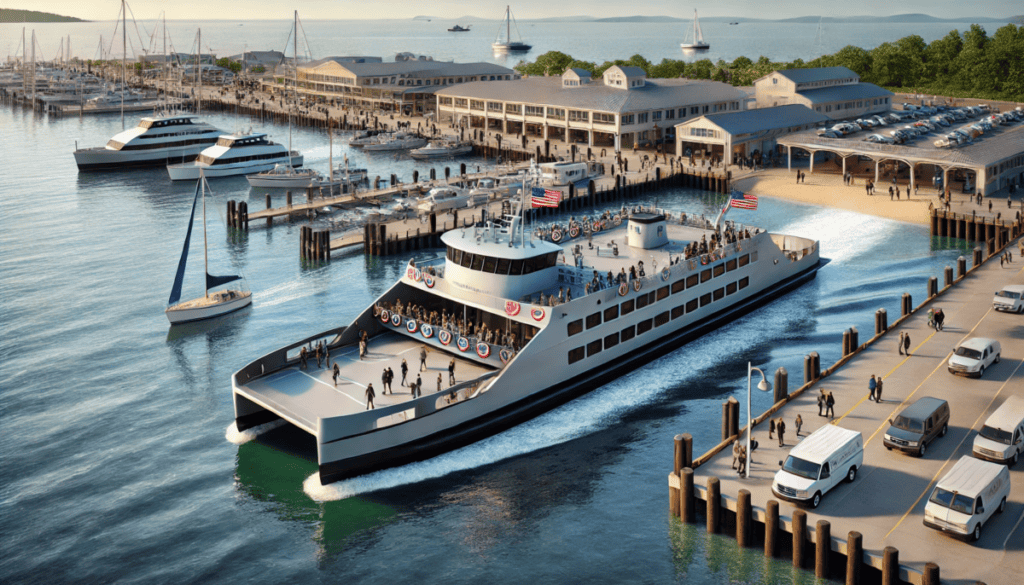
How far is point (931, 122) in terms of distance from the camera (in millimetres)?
120875

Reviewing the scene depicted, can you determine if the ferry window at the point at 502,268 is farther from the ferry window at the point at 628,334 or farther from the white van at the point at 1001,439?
the white van at the point at 1001,439

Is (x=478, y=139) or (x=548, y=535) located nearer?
(x=548, y=535)

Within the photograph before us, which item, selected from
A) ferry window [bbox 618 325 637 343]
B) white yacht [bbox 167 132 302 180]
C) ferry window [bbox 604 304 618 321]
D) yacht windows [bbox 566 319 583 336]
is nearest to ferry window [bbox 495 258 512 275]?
yacht windows [bbox 566 319 583 336]

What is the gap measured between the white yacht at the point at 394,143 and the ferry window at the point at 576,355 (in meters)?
88.2

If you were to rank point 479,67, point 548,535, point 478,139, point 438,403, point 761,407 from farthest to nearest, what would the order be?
point 479,67 → point 478,139 → point 761,407 → point 438,403 → point 548,535

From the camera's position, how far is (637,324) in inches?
2024

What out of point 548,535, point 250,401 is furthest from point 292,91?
point 548,535

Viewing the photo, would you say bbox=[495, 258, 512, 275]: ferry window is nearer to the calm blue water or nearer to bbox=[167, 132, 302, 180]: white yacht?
the calm blue water

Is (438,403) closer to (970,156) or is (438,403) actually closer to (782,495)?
(782,495)

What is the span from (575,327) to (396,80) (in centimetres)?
13490

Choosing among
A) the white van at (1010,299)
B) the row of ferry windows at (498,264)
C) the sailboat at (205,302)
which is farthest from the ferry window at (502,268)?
the white van at (1010,299)

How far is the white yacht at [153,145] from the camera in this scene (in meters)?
121

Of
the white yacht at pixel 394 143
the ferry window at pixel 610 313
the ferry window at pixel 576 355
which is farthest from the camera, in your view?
the white yacht at pixel 394 143

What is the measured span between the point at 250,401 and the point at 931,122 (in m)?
104
